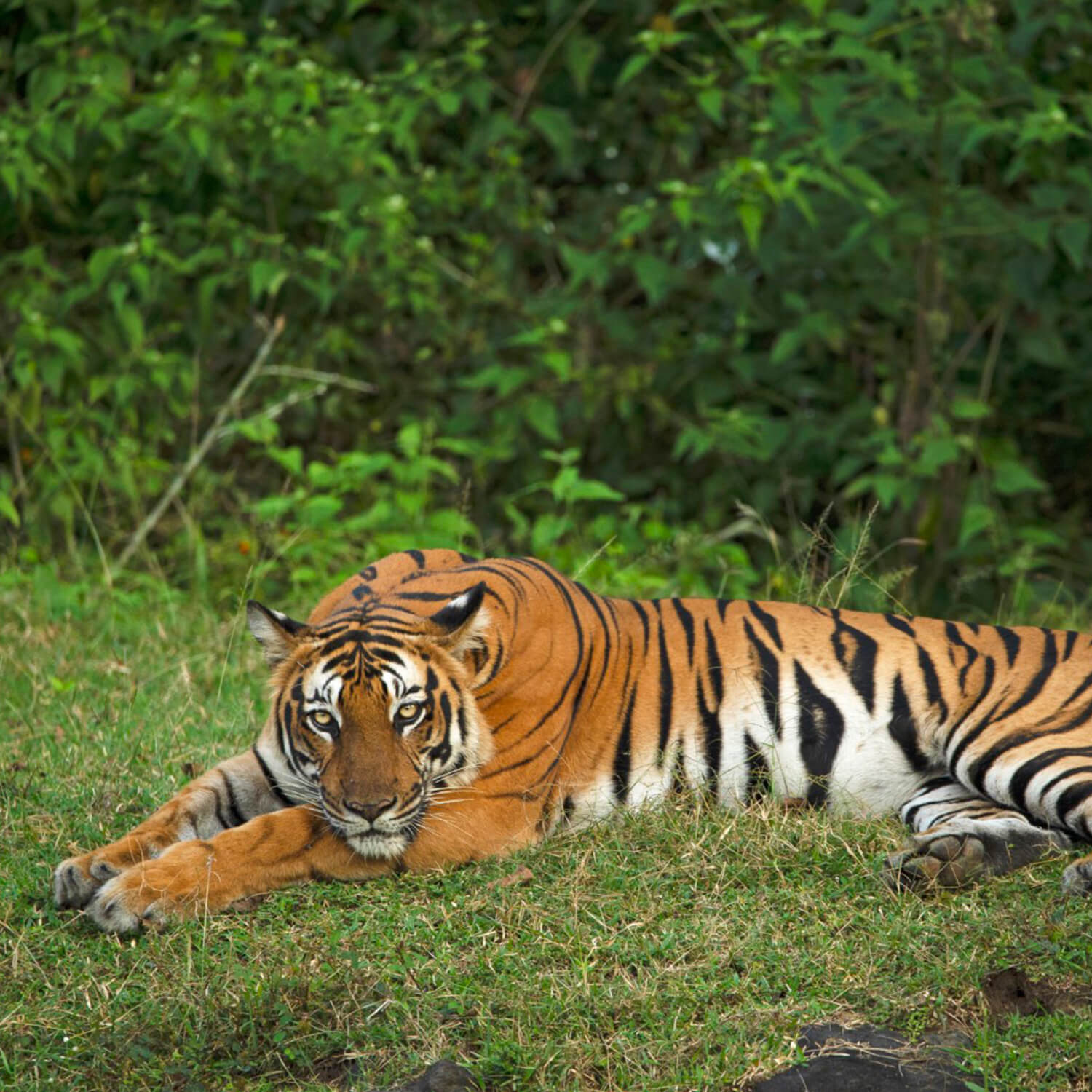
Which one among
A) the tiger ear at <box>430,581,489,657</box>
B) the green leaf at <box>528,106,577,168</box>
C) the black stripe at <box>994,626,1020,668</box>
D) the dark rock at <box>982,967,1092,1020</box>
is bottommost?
the dark rock at <box>982,967,1092,1020</box>

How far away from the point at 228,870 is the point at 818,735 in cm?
148

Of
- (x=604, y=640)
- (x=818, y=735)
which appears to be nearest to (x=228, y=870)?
(x=604, y=640)

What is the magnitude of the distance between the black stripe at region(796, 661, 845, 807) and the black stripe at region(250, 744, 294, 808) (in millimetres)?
1264

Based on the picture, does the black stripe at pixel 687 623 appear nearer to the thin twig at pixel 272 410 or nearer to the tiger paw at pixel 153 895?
the tiger paw at pixel 153 895

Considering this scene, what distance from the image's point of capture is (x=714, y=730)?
3.86m

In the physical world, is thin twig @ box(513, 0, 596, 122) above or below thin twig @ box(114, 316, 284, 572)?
above

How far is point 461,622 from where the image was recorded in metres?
3.58

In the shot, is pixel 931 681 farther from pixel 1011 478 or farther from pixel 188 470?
pixel 188 470

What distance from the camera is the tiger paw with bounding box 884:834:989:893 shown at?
3.33m

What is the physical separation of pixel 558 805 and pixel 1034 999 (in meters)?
1.22

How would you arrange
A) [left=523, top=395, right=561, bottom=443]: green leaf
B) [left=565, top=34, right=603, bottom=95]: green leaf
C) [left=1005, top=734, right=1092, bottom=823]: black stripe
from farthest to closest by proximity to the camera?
[left=565, top=34, right=603, bottom=95]: green leaf, [left=523, top=395, right=561, bottom=443]: green leaf, [left=1005, top=734, right=1092, bottom=823]: black stripe

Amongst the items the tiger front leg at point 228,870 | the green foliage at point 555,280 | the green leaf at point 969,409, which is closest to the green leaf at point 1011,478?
the green foliage at point 555,280

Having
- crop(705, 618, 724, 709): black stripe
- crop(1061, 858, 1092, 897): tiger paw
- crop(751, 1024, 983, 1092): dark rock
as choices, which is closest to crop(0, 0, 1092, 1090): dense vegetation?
crop(705, 618, 724, 709): black stripe

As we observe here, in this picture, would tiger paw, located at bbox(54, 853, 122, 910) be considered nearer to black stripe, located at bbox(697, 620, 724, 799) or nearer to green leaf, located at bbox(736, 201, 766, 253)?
black stripe, located at bbox(697, 620, 724, 799)
